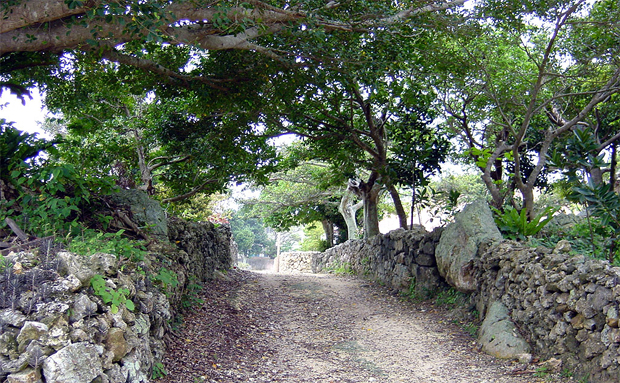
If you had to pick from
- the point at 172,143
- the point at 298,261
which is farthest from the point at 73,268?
the point at 298,261

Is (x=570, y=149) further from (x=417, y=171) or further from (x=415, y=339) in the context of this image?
(x=417, y=171)

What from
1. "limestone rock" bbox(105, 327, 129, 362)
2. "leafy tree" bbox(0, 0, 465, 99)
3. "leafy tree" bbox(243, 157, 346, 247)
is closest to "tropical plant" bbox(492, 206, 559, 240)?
"leafy tree" bbox(0, 0, 465, 99)

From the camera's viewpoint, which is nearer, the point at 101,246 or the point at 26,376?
the point at 26,376

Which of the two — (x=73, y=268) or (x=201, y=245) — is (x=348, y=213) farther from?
(x=73, y=268)

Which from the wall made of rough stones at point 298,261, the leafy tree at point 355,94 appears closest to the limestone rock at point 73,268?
the leafy tree at point 355,94

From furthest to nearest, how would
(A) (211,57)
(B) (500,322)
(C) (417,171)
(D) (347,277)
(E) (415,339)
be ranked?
(D) (347,277) → (C) (417,171) → (A) (211,57) → (E) (415,339) → (B) (500,322)

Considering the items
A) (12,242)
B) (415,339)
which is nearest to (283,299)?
(415,339)

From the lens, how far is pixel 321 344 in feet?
22.7

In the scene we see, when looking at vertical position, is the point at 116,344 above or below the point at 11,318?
below

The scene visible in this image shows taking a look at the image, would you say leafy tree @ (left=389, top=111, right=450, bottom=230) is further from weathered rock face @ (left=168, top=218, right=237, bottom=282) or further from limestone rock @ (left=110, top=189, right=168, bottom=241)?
limestone rock @ (left=110, top=189, right=168, bottom=241)

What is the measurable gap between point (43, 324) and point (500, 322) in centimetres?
556

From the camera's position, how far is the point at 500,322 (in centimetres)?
661

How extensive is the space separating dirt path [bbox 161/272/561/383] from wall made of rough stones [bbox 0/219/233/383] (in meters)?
0.74

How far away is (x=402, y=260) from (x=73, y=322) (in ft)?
26.4
